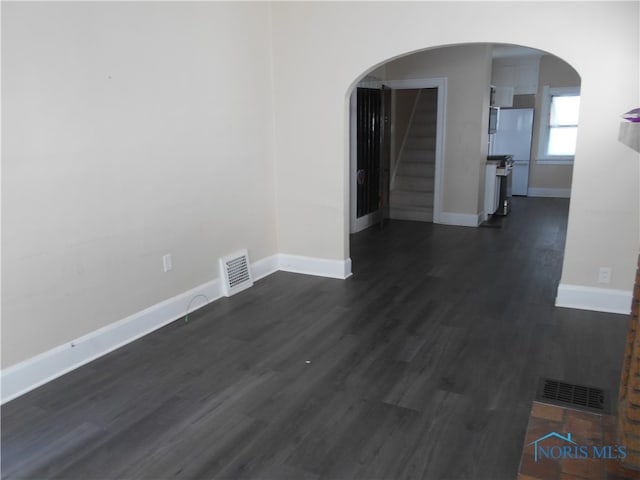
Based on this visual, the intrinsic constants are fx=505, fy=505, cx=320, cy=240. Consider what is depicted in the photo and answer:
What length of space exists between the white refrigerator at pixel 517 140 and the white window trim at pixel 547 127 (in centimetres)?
22

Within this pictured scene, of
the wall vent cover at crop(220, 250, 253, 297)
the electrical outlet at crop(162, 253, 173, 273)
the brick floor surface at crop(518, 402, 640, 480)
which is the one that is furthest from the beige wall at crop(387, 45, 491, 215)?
the brick floor surface at crop(518, 402, 640, 480)

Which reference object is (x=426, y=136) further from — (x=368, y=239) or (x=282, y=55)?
(x=282, y=55)

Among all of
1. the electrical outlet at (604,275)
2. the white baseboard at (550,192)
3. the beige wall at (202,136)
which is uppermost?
the beige wall at (202,136)

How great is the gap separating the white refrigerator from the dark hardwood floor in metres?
6.18

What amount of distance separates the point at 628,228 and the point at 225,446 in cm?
334

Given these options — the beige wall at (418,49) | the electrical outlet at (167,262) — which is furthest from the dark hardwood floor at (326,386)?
the beige wall at (418,49)

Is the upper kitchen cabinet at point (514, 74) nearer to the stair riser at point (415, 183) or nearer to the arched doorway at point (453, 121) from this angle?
the arched doorway at point (453, 121)

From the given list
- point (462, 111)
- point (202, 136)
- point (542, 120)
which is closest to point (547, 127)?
point (542, 120)

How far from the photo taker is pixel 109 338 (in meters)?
3.44

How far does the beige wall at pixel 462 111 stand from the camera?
7.05 meters

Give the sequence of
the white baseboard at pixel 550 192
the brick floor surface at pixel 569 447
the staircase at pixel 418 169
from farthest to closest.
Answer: the white baseboard at pixel 550 192, the staircase at pixel 418 169, the brick floor surface at pixel 569 447

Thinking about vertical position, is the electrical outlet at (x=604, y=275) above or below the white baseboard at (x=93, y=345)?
above

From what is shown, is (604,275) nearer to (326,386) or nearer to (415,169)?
(326,386)

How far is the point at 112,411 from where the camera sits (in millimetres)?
2746
